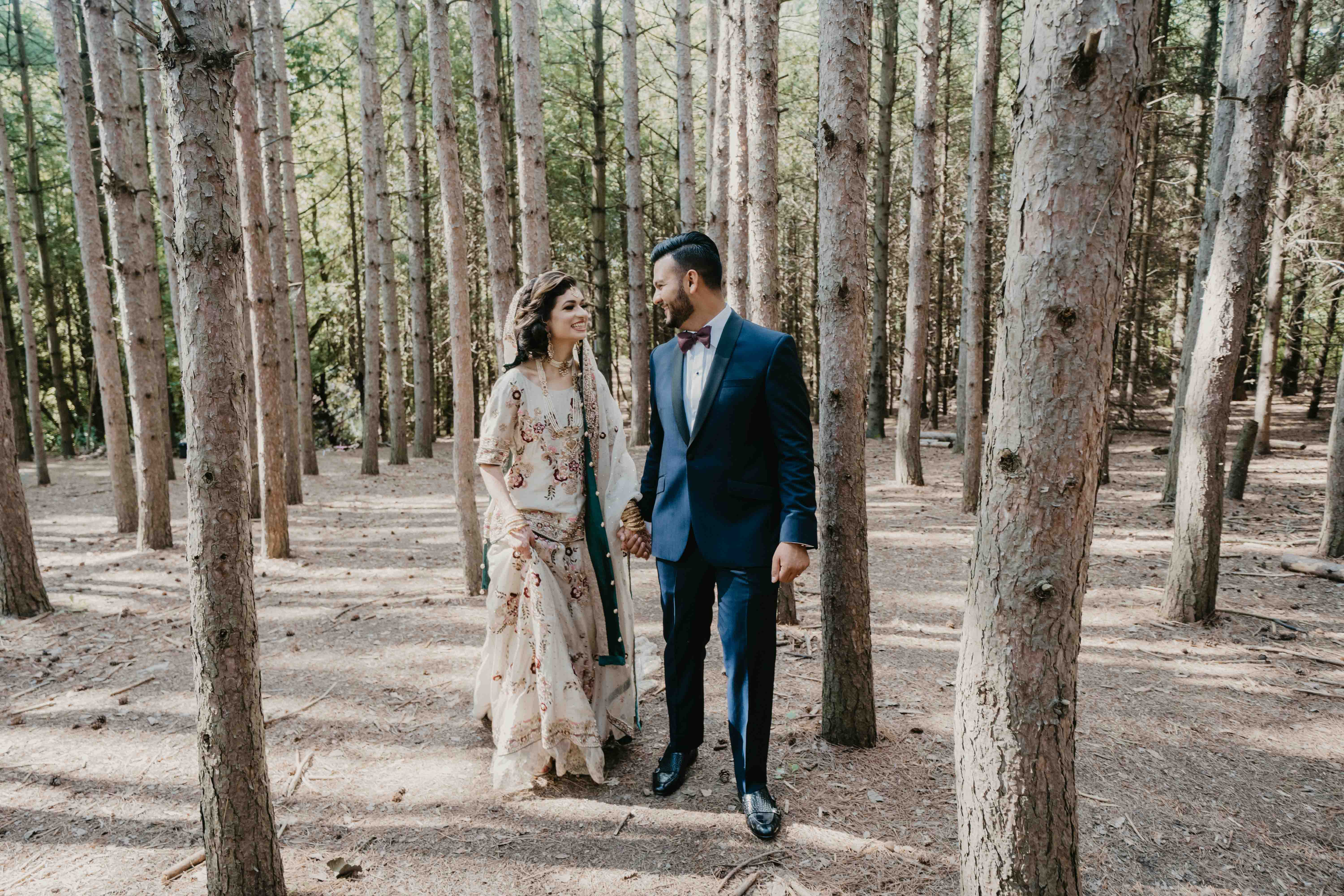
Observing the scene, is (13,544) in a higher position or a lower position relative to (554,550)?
lower

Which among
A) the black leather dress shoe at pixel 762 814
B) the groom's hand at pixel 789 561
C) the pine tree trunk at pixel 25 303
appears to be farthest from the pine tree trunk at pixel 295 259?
the groom's hand at pixel 789 561

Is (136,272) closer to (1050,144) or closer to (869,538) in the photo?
(869,538)

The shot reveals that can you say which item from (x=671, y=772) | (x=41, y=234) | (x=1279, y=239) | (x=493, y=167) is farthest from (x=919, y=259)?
(x=41, y=234)

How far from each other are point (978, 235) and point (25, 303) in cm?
1448

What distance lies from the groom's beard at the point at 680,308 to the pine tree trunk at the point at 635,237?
10.7 m

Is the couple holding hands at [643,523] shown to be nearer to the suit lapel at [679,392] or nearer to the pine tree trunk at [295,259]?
the suit lapel at [679,392]

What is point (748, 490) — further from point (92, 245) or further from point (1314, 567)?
point (92, 245)

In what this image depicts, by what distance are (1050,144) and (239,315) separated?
2.49 meters

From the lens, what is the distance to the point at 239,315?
Result: 258 centimetres

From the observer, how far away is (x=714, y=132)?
11.2 m

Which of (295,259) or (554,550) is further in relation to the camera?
(295,259)

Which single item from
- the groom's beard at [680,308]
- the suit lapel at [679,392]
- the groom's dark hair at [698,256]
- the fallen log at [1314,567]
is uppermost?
the groom's dark hair at [698,256]

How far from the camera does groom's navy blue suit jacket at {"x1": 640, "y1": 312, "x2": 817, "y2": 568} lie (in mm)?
3096

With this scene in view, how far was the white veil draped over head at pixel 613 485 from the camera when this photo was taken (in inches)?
149
